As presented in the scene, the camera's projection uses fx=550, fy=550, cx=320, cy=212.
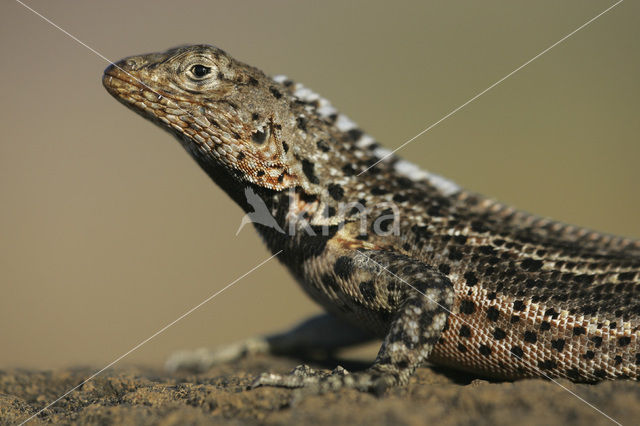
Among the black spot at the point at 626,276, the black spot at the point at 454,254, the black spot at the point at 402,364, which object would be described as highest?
the black spot at the point at 626,276

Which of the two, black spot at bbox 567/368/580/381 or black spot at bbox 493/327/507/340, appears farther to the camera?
black spot at bbox 493/327/507/340

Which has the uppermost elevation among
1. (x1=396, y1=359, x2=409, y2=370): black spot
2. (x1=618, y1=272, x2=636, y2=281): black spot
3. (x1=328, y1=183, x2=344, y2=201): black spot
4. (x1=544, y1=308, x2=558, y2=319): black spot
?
(x1=328, y1=183, x2=344, y2=201): black spot

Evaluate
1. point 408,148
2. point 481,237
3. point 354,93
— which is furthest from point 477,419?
point 354,93

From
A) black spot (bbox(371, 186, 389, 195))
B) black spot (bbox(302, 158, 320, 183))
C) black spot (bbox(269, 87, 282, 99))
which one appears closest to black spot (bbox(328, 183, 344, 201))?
black spot (bbox(302, 158, 320, 183))

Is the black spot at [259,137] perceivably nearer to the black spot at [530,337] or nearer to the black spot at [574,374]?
the black spot at [530,337]

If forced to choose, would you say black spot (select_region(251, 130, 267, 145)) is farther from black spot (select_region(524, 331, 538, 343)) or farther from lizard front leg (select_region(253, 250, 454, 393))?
black spot (select_region(524, 331, 538, 343))

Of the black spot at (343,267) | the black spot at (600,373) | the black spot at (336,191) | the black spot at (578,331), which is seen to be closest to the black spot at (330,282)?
the black spot at (343,267)
